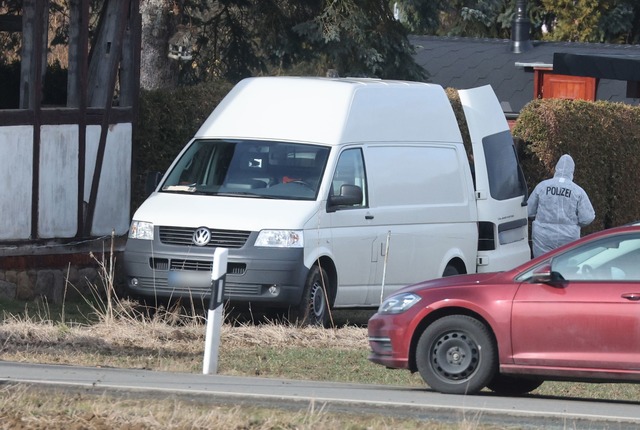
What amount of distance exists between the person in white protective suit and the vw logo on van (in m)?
3.96

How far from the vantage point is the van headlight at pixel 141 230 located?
1295 cm

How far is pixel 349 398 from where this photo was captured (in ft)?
29.3

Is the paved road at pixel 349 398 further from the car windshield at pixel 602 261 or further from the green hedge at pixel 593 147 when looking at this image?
the green hedge at pixel 593 147

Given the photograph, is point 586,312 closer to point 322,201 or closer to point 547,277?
point 547,277

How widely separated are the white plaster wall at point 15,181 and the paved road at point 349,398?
176 inches

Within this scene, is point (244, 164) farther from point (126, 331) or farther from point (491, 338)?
point (491, 338)

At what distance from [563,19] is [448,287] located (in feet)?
112

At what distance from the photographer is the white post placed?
406 inches

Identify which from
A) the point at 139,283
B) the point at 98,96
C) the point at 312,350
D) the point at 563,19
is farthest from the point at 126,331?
the point at 563,19

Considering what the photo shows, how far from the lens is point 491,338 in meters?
9.66

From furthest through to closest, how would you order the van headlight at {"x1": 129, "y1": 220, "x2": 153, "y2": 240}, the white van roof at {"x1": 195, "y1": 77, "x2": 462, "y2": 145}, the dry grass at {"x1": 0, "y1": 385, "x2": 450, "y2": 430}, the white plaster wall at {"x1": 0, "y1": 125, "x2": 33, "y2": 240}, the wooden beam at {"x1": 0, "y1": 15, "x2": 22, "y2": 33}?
1. the wooden beam at {"x1": 0, "y1": 15, "x2": 22, "y2": 33}
2. the white plaster wall at {"x1": 0, "y1": 125, "x2": 33, "y2": 240}
3. the white van roof at {"x1": 195, "y1": 77, "x2": 462, "y2": 145}
4. the van headlight at {"x1": 129, "y1": 220, "x2": 153, "y2": 240}
5. the dry grass at {"x1": 0, "y1": 385, "x2": 450, "y2": 430}

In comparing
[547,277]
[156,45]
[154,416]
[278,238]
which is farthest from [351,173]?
[156,45]

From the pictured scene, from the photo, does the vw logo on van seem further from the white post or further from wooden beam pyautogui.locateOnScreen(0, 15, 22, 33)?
wooden beam pyautogui.locateOnScreen(0, 15, 22, 33)

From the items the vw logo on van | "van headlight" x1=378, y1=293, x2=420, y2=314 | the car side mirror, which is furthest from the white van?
the car side mirror
